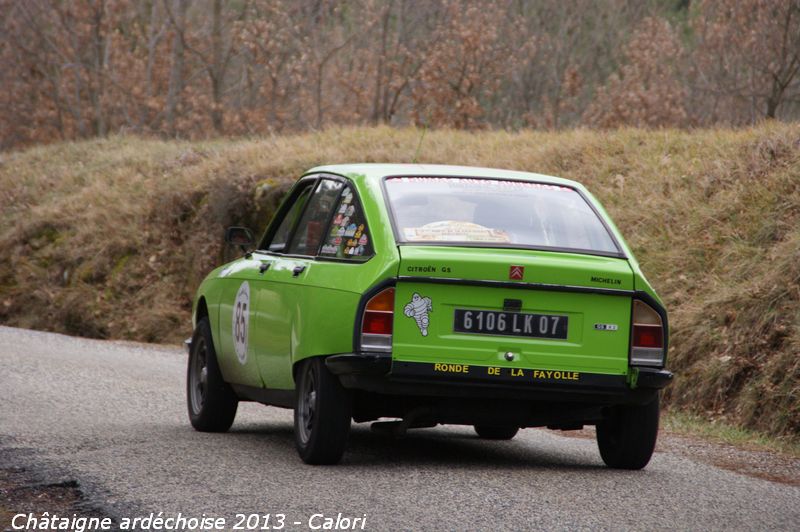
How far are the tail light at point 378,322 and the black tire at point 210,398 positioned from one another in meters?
2.42

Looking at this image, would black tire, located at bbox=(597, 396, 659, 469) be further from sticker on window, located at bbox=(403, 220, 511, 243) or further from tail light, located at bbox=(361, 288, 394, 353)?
tail light, located at bbox=(361, 288, 394, 353)

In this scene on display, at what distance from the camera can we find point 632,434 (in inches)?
300

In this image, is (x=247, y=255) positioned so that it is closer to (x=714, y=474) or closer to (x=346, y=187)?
(x=346, y=187)

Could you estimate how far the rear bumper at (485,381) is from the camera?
6949 millimetres

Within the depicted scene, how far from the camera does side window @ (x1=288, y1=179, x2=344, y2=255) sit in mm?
8120

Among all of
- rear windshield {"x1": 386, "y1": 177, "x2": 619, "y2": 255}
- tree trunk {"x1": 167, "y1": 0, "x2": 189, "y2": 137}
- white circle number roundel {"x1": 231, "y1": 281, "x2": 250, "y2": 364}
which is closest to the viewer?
rear windshield {"x1": 386, "y1": 177, "x2": 619, "y2": 255}

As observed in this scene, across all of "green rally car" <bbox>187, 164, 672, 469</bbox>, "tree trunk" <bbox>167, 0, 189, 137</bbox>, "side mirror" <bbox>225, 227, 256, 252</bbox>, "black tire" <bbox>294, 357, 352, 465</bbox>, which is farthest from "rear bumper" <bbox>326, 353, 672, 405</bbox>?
"tree trunk" <bbox>167, 0, 189, 137</bbox>

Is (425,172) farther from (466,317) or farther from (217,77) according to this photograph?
(217,77)

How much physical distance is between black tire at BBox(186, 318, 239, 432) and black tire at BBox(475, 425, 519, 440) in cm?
177

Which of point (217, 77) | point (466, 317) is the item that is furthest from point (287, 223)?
point (217, 77)

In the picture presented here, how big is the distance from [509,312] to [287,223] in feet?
7.77

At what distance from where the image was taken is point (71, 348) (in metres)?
16.6

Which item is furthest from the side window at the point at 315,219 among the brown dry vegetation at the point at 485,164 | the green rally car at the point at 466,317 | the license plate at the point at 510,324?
the brown dry vegetation at the point at 485,164

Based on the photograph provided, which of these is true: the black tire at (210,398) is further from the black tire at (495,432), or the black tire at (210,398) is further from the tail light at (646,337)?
the tail light at (646,337)
